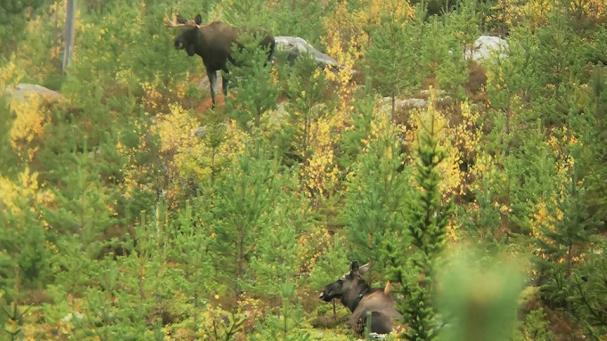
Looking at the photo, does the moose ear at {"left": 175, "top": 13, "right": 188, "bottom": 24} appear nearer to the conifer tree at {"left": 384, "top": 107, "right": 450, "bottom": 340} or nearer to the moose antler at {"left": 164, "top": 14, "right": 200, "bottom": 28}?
the moose antler at {"left": 164, "top": 14, "right": 200, "bottom": 28}

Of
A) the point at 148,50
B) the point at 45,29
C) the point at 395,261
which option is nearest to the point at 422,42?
the point at 148,50

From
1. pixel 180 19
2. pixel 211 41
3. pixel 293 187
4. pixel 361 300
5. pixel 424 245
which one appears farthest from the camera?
pixel 180 19

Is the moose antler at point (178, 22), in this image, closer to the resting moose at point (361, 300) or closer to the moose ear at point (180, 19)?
the moose ear at point (180, 19)

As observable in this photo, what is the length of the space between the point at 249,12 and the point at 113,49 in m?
6.21

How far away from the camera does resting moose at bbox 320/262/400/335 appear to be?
14312 millimetres

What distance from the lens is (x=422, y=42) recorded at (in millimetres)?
29406

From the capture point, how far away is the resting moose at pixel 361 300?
14.3 metres

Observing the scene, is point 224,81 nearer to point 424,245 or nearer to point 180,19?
point 180,19

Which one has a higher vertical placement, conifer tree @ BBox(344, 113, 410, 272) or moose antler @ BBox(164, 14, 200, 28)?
moose antler @ BBox(164, 14, 200, 28)

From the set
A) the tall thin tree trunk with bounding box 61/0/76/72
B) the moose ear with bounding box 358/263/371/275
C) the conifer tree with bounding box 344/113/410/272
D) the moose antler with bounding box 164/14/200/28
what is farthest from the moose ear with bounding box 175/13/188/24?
the moose ear with bounding box 358/263/371/275

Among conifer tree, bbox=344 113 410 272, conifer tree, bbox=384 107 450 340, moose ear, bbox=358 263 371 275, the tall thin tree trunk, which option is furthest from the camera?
the tall thin tree trunk

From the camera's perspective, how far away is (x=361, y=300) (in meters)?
15.2

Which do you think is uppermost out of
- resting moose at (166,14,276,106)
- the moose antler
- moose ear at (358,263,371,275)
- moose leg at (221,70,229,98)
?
the moose antler

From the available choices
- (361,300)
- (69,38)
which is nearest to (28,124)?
(69,38)
